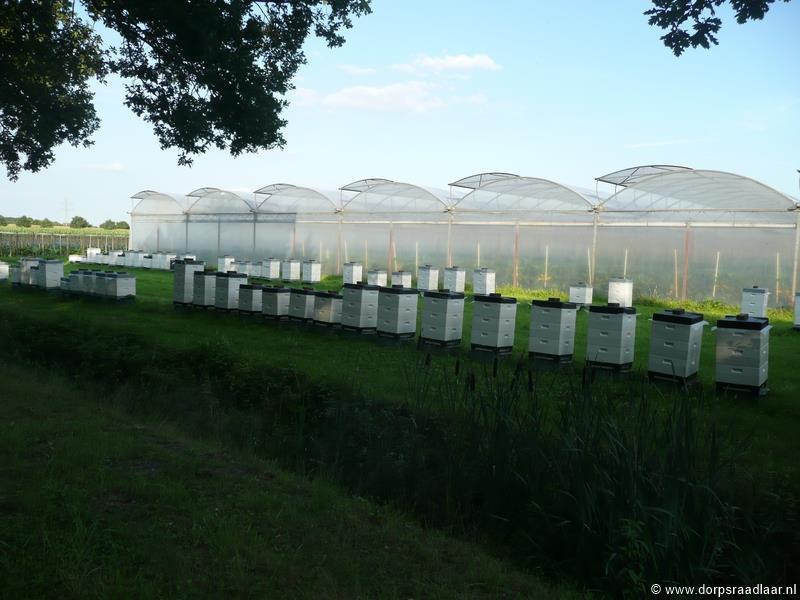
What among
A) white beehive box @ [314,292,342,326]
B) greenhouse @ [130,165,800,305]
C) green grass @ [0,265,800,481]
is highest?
greenhouse @ [130,165,800,305]

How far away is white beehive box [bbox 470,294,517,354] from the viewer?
39.0 ft

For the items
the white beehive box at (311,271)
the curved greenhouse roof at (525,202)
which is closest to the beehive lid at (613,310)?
the curved greenhouse roof at (525,202)

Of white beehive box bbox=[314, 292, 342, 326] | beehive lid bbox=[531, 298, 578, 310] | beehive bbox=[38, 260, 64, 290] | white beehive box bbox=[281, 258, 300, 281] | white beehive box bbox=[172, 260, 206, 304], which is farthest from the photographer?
white beehive box bbox=[281, 258, 300, 281]

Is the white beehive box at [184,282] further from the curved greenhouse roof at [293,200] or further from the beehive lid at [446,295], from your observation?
the curved greenhouse roof at [293,200]

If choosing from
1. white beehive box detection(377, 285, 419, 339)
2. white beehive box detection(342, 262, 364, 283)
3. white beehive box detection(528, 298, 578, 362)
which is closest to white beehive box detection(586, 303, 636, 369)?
white beehive box detection(528, 298, 578, 362)

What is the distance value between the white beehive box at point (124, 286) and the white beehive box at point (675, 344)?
47.7ft

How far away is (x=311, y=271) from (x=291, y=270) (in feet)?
→ 5.59

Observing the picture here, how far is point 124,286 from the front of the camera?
19.2 m

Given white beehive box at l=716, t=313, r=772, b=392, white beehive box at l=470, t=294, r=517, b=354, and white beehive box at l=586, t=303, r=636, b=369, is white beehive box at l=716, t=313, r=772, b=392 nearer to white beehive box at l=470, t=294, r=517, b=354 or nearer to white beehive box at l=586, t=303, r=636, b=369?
white beehive box at l=586, t=303, r=636, b=369

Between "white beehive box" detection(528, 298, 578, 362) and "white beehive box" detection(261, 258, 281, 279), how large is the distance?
60.4 feet

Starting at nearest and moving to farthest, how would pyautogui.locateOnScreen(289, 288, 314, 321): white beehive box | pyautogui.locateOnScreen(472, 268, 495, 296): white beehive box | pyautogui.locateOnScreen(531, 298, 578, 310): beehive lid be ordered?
pyautogui.locateOnScreen(531, 298, 578, 310): beehive lid
pyautogui.locateOnScreen(289, 288, 314, 321): white beehive box
pyautogui.locateOnScreen(472, 268, 495, 296): white beehive box

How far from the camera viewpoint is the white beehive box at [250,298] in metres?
16.1

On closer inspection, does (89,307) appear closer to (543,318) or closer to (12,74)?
(12,74)

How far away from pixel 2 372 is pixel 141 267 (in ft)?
85.2
